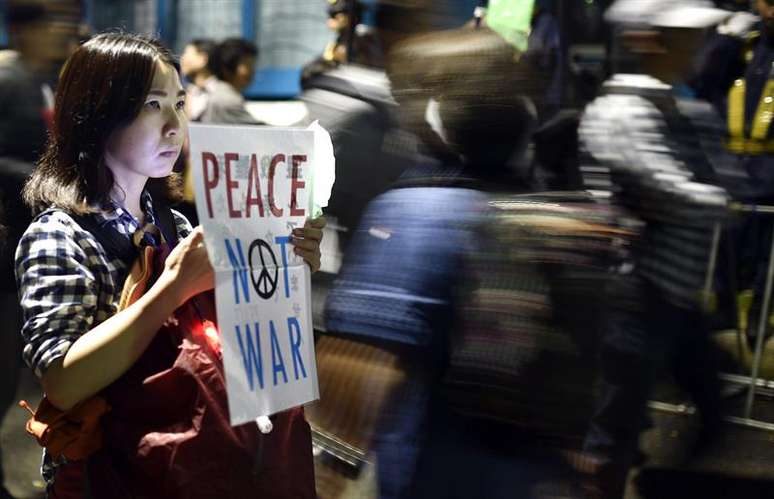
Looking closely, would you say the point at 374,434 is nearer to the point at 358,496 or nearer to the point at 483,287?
the point at 483,287

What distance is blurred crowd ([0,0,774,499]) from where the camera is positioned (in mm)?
2367

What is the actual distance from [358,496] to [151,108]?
7.19 feet

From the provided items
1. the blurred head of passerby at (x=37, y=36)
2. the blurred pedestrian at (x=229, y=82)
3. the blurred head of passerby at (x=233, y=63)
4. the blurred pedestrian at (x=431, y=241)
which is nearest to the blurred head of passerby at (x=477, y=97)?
the blurred pedestrian at (x=431, y=241)

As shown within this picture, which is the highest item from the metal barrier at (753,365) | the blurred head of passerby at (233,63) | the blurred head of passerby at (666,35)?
the blurred head of passerby at (666,35)

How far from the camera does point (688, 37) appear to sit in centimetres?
362

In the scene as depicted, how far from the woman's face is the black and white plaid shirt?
0.15 meters

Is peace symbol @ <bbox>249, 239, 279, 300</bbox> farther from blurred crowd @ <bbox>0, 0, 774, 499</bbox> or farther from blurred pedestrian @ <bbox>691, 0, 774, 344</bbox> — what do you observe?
blurred pedestrian @ <bbox>691, 0, 774, 344</bbox>

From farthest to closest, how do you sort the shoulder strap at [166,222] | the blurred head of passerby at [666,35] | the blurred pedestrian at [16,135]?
the blurred pedestrian at [16,135] < the blurred head of passerby at [666,35] < the shoulder strap at [166,222]

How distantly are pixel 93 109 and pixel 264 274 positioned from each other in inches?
20.0

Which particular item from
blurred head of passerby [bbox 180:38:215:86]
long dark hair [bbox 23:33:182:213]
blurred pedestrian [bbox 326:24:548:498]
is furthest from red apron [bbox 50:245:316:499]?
blurred head of passerby [bbox 180:38:215:86]

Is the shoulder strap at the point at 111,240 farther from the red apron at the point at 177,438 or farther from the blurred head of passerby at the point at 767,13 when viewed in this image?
the blurred head of passerby at the point at 767,13

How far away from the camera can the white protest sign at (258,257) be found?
6.46 ft

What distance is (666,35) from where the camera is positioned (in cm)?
360

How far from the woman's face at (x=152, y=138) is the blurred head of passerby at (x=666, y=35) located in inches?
77.7
